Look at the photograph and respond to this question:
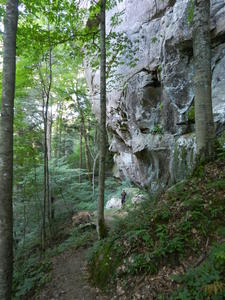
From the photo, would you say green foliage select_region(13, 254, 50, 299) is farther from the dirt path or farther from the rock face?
the rock face

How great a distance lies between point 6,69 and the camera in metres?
3.61

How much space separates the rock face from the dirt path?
4.59 meters

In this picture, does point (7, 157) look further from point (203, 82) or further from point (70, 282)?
point (203, 82)

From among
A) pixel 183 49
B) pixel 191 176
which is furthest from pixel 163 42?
pixel 191 176

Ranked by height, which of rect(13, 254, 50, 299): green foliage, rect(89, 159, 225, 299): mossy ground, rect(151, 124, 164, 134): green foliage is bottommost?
rect(13, 254, 50, 299): green foliage

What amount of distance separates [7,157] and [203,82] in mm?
4776

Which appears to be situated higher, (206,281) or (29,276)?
(206,281)

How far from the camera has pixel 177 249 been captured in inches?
117

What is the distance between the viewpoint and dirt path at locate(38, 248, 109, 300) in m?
4.10

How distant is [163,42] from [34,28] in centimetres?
549

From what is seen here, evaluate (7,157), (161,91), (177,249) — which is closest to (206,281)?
(177,249)

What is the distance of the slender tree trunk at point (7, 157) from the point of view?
331cm

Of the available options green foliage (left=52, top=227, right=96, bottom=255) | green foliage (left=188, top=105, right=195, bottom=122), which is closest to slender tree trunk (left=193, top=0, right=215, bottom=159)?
green foliage (left=188, top=105, right=195, bottom=122)

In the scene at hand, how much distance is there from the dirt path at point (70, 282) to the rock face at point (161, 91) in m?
4.59
